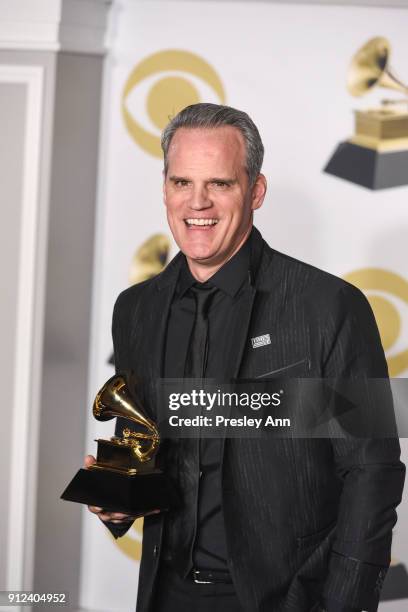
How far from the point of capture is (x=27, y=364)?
375 cm

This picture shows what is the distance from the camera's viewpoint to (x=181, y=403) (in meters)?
2.13

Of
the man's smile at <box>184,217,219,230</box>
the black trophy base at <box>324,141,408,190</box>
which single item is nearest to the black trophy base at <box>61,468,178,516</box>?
the man's smile at <box>184,217,219,230</box>

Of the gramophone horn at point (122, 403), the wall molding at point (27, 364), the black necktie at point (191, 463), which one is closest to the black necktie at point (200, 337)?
the black necktie at point (191, 463)

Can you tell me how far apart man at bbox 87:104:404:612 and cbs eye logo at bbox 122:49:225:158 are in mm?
1793

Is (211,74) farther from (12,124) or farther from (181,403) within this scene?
(181,403)

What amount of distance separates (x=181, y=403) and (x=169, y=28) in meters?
2.25

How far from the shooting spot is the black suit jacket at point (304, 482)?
1.95 metres

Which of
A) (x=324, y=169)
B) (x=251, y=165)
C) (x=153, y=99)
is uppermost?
(x=153, y=99)

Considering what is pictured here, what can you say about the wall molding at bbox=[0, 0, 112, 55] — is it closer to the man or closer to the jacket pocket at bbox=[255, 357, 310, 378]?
the man

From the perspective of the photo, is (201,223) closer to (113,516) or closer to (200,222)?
(200,222)

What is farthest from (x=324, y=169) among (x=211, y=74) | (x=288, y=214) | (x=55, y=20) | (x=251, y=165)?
(x=251, y=165)

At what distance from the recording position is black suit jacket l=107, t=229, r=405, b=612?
195 centimetres

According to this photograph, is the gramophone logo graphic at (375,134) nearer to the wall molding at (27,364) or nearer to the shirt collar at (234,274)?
the wall molding at (27,364)

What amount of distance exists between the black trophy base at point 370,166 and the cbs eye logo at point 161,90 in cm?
57
